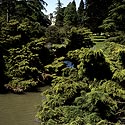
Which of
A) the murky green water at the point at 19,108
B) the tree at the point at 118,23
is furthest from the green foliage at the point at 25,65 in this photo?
the tree at the point at 118,23

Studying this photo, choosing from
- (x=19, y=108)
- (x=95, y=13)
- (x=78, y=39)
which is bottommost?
(x=19, y=108)

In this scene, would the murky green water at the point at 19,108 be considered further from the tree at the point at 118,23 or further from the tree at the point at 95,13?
the tree at the point at 95,13

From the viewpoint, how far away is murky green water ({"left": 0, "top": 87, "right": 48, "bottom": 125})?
17.6 metres

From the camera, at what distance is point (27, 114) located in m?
18.8

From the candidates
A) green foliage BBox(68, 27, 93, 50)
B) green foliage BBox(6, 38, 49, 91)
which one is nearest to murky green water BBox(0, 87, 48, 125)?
green foliage BBox(6, 38, 49, 91)

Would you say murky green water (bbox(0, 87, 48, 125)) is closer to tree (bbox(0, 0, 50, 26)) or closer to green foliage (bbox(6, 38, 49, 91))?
green foliage (bbox(6, 38, 49, 91))

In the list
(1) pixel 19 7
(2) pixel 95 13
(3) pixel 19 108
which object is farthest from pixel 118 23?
(2) pixel 95 13

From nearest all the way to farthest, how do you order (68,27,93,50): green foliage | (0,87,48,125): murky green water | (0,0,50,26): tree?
(0,87,48,125): murky green water
(68,27,93,50): green foliage
(0,0,50,26): tree

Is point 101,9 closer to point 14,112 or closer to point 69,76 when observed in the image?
point 14,112

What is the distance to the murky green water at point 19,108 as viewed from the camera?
693 inches

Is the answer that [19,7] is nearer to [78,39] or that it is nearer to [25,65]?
[78,39]

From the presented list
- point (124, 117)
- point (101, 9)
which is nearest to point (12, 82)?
point (124, 117)

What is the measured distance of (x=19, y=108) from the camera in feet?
66.2

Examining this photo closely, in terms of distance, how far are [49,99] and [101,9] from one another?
42735mm
